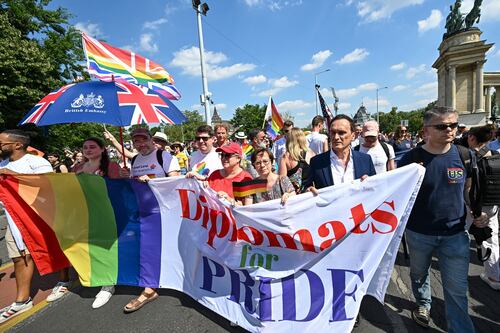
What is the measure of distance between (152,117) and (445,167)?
272 centimetres

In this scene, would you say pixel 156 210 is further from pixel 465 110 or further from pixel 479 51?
pixel 479 51

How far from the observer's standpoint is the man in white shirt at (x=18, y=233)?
3.14 m

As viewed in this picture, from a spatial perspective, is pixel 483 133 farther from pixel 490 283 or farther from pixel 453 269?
pixel 453 269

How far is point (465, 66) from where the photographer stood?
107 ft

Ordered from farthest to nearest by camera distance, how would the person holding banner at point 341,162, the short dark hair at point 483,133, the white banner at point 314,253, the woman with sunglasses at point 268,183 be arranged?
the short dark hair at point 483,133, the woman with sunglasses at point 268,183, the person holding banner at point 341,162, the white banner at point 314,253

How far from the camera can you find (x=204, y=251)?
9.35 ft

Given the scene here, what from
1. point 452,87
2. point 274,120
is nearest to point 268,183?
point 274,120

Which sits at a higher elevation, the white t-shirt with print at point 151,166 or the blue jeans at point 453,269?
the white t-shirt with print at point 151,166

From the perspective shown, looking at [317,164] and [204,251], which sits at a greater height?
[317,164]

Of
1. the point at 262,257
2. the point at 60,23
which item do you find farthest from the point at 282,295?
the point at 60,23

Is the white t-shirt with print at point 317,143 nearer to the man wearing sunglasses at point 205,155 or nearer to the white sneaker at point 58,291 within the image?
the man wearing sunglasses at point 205,155

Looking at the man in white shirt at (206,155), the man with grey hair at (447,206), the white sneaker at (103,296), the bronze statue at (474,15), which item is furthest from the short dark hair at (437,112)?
the bronze statue at (474,15)

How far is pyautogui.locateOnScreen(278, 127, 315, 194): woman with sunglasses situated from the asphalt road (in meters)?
1.69

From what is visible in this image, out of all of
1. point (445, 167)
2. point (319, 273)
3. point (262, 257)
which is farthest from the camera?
point (262, 257)
